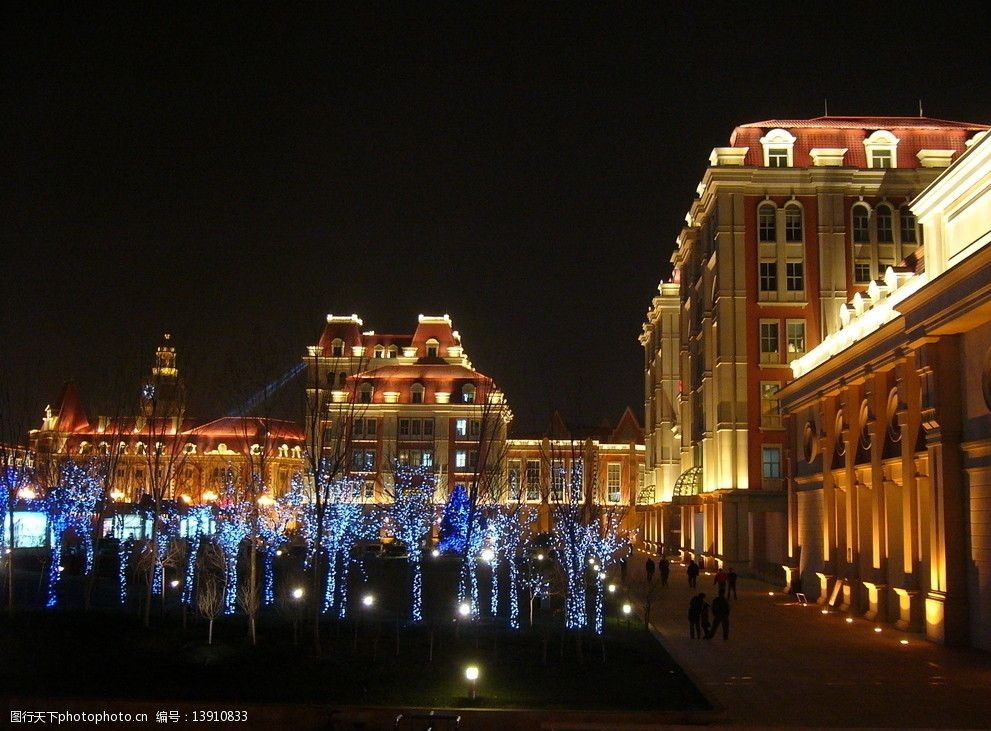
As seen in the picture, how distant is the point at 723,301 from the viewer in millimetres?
48500

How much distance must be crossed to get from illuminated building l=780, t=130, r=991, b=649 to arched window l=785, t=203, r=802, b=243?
696 inches

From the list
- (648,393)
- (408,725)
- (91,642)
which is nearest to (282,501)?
(91,642)

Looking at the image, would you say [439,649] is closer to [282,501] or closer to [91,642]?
[91,642]

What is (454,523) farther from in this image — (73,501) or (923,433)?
(923,433)

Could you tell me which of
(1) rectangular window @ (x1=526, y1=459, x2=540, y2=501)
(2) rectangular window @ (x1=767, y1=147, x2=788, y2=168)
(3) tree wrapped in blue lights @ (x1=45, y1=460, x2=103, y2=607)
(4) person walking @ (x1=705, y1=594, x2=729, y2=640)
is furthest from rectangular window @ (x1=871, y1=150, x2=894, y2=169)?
(1) rectangular window @ (x1=526, y1=459, x2=540, y2=501)

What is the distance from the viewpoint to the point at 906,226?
48781mm

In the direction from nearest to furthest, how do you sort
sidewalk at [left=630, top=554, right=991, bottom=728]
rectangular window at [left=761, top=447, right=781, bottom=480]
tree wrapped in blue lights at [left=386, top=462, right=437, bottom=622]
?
sidewalk at [left=630, top=554, right=991, bottom=728]
tree wrapped in blue lights at [left=386, top=462, right=437, bottom=622]
rectangular window at [left=761, top=447, right=781, bottom=480]

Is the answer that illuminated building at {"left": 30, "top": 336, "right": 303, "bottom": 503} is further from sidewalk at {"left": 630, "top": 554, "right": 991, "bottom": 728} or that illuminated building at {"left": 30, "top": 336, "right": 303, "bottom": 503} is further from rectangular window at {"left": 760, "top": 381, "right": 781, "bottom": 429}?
rectangular window at {"left": 760, "top": 381, "right": 781, "bottom": 429}

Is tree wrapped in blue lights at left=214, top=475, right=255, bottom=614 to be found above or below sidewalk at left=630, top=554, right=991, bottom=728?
above

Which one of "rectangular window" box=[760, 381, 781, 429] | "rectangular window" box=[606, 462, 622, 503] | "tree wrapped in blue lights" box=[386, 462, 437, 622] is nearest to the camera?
"tree wrapped in blue lights" box=[386, 462, 437, 622]

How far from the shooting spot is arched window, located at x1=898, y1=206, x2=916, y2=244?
160 ft

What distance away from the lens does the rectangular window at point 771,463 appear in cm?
4766

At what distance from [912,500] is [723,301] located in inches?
992

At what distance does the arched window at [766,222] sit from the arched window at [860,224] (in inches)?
153
